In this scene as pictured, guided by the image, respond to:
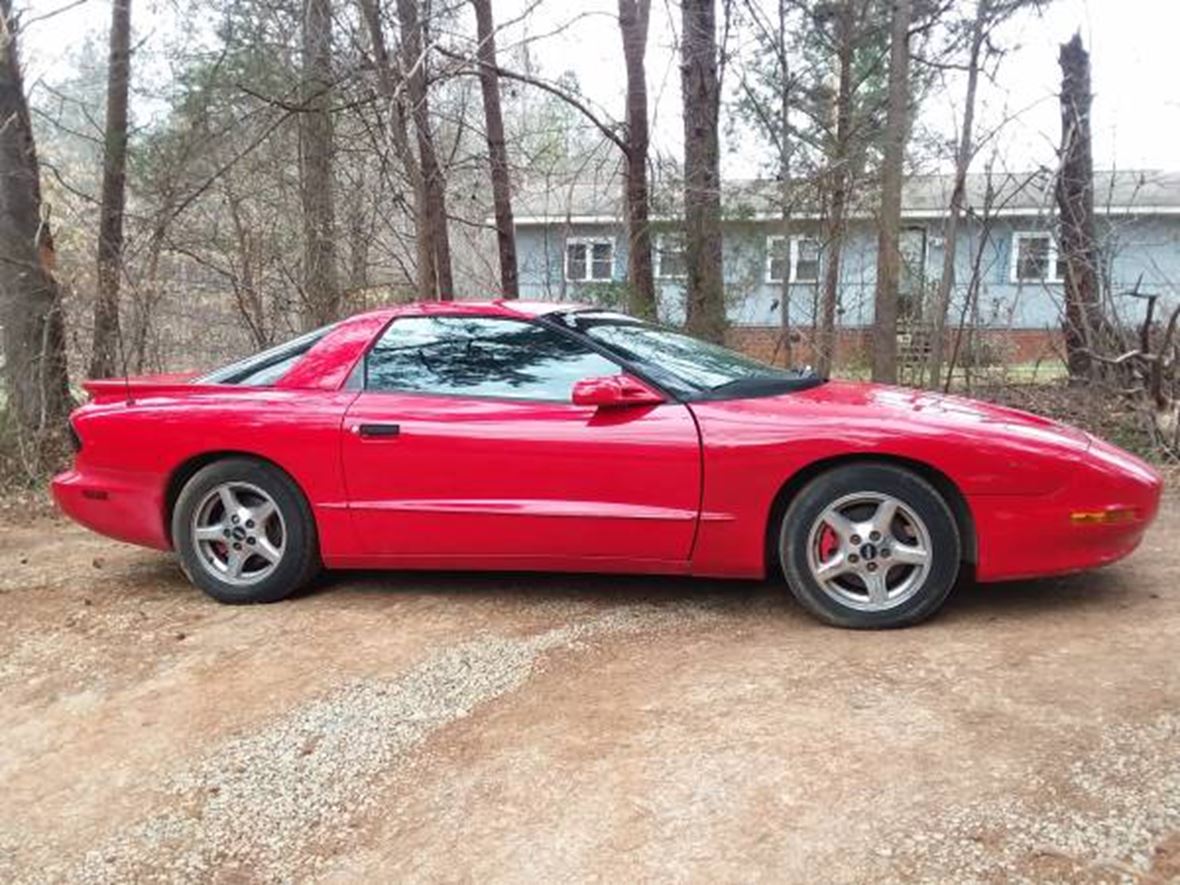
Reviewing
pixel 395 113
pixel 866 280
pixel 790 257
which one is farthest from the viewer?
pixel 866 280

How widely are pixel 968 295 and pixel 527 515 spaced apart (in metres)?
6.34

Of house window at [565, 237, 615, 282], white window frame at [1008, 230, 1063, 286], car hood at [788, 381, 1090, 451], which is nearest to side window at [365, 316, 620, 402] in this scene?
car hood at [788, 381, 1090, 451]

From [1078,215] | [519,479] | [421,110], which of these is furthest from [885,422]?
[1078,215]

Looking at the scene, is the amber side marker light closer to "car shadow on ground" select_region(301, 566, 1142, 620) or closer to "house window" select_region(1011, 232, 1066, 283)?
"car shadow on ground" select_region(301, 566, 1142, 620)

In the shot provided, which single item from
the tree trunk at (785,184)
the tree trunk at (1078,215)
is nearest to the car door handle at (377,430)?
the tree trunk at (1078,215)

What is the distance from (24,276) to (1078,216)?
9621mm

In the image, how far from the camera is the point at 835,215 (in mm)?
10094

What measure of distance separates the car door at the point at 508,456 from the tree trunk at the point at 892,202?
5432mm

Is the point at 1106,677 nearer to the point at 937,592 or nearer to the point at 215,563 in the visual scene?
the point at 937,592

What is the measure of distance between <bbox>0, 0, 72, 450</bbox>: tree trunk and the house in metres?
5.12

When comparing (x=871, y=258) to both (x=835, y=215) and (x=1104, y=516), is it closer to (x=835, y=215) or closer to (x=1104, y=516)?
(x=835, y=215)

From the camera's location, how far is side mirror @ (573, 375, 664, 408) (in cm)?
416

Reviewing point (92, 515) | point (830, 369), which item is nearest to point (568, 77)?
point (830, 369)

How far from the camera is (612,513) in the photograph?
420 centimetres
